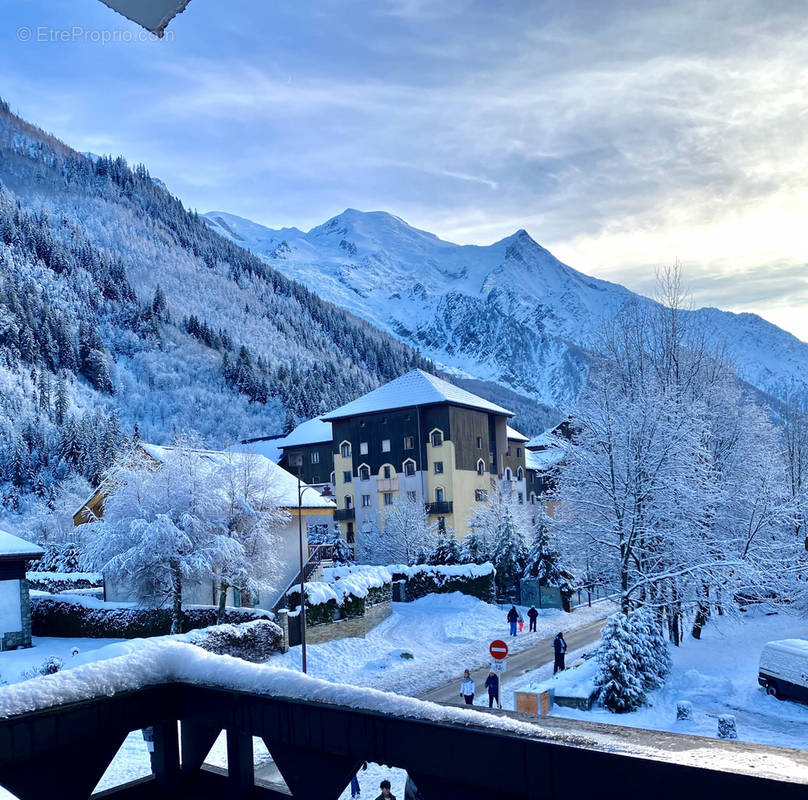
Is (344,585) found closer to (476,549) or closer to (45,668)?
(45,668)

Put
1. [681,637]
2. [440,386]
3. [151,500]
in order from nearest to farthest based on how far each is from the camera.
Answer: [151,500] < [681,637] < [440,386]

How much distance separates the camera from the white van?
776 inches

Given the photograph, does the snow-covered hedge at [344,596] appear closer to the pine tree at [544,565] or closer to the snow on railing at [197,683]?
the pine tree at [544,565]

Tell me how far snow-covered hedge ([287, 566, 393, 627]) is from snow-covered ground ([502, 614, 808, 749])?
29.8 feet

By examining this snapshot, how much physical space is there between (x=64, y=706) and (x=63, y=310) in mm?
154239

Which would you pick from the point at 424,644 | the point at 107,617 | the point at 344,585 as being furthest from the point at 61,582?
the point at 424,644

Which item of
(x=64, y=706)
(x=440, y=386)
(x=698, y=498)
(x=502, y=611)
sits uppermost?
(x=440, y=386)

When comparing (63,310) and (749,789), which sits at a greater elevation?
(63,310)

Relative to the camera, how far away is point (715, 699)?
21062 mm

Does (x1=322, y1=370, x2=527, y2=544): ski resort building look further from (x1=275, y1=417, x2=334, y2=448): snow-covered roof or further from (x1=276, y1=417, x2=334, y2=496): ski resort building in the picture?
(x1=275, y1=417, x2=334, y2=448): snow-covered roof

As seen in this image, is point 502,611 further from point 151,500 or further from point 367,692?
point 367,692

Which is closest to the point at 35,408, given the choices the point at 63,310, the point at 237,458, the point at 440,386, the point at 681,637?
the point at 63,310

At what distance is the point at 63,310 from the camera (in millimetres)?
141125

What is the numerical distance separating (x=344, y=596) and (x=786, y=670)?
17868 mm
